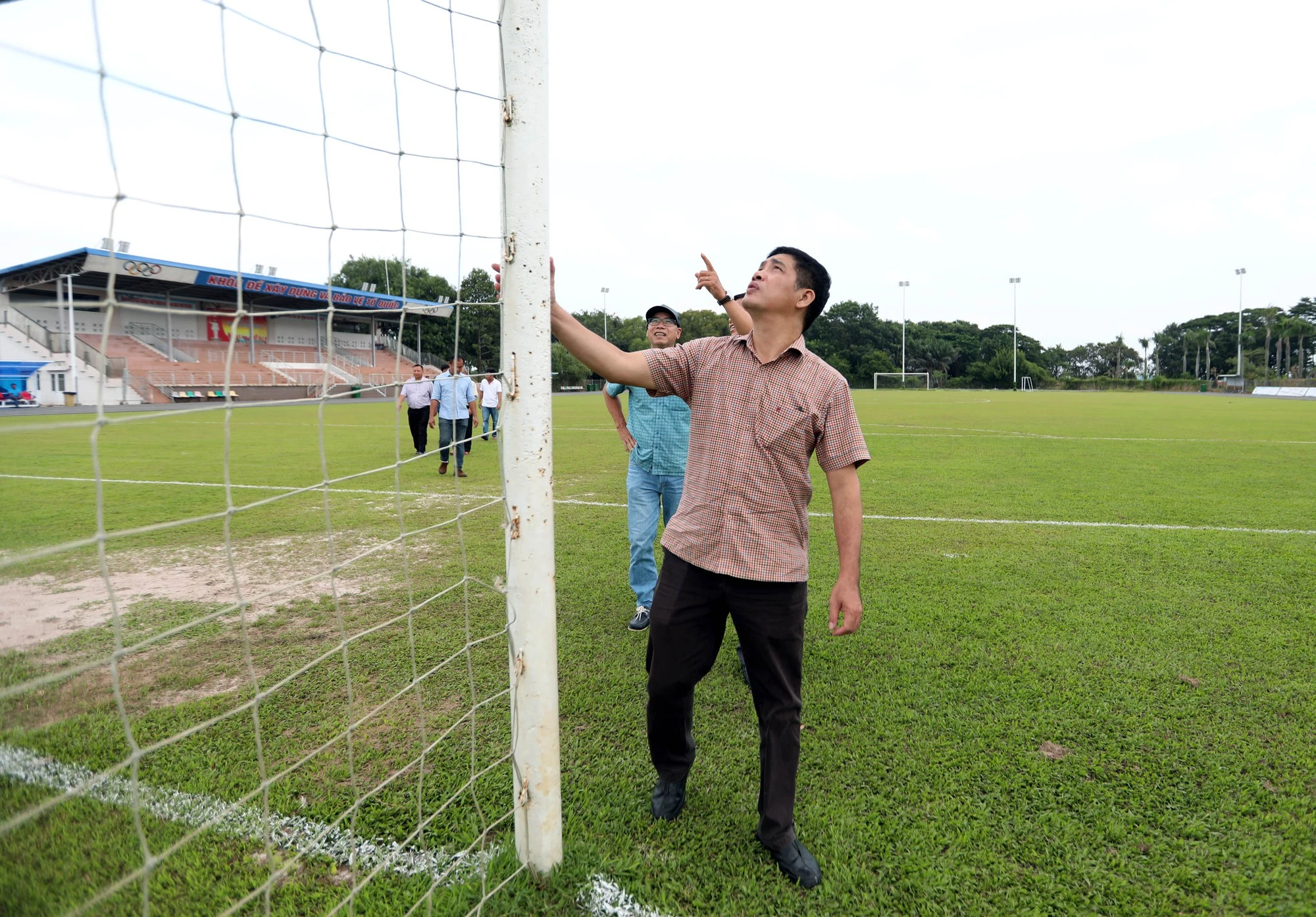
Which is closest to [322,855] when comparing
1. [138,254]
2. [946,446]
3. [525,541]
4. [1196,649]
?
[525,541]

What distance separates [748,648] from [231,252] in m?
1.84

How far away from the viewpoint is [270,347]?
2461 millimetres

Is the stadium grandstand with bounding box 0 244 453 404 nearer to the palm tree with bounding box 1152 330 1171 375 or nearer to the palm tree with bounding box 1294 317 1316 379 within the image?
the palm tree with bounding box 1294 317 1316 379

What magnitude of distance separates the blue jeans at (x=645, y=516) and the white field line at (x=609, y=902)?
2.09 m

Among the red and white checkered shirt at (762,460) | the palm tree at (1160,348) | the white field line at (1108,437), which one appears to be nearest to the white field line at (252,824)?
the red and white checkered shirt at (762,460)

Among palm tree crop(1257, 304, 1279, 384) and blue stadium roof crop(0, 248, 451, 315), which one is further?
palm tree crop(1257, 304, 1279, 384)

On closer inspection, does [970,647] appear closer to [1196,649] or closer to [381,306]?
Result: [1196,649]

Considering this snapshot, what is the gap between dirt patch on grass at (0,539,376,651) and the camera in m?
4.42

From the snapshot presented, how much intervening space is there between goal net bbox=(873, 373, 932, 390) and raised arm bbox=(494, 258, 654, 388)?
249ft

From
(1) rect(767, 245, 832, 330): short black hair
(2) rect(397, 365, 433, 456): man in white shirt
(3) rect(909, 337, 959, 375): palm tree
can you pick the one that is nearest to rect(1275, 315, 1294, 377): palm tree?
(3) rect(909, 337, 959, 375): palm tree

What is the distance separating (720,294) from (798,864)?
7.31ft

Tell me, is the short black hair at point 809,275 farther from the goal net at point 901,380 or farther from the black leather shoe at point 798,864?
the goal net at point 901,380

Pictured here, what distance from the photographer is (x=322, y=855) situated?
232 centimetres

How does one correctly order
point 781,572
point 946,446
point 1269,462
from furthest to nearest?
point 946,446 → point 1269,462 → point 781,572
